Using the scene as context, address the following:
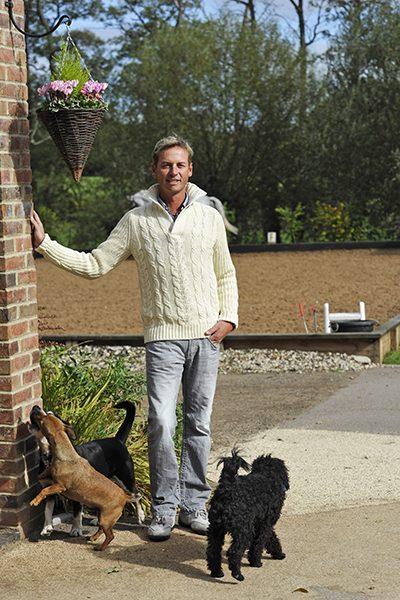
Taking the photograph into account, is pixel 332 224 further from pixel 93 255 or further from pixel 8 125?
pixel 8 125

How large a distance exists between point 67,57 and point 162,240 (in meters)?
1.10

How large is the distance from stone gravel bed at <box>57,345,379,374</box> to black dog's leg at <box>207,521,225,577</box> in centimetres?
546

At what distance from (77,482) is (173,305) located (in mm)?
1050

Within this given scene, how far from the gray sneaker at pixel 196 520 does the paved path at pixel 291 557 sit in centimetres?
5

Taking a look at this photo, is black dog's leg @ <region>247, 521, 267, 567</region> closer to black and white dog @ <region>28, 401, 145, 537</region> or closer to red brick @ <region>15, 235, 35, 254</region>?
black and white dog @ <region>28, 401, 145, 537</region>

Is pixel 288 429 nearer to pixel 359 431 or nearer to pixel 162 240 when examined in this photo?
pixel 359 431

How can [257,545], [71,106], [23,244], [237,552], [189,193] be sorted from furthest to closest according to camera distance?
[189,193], [23,244], [71,106], [257,545], [237,552]

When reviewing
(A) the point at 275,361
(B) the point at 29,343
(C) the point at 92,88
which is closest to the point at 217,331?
(B) the point at 29,343

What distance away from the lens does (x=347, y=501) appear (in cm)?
472

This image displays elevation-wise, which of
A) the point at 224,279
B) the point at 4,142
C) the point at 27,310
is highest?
the point at 4,142

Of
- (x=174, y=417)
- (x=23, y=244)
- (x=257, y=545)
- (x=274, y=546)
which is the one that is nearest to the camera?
(x=257, y=545)

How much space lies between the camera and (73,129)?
3.96m

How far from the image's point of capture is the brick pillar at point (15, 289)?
12.6 feet

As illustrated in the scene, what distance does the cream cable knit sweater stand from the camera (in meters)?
4.04
